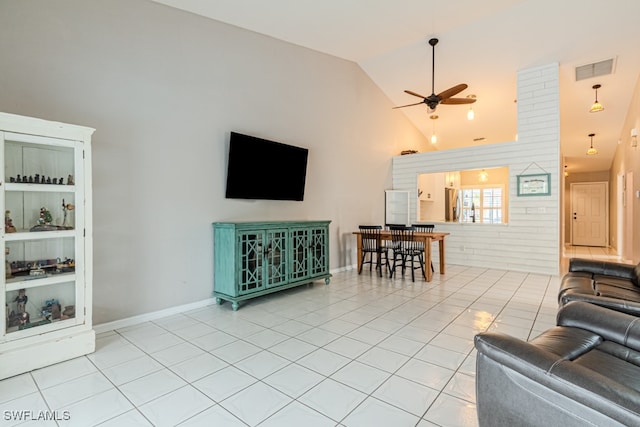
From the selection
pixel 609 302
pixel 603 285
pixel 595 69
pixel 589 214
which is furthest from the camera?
pixel 589 214

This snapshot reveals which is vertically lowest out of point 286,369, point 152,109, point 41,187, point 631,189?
point 286,369

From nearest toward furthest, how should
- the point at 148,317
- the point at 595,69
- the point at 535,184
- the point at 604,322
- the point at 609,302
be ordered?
the point at 604,322 < the point at 609,302 < the point at 148,317 < the point at 595,69 < the point at 535,184

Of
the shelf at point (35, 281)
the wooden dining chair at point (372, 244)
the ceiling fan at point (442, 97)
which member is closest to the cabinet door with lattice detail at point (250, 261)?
the shelf at point (35, 281)

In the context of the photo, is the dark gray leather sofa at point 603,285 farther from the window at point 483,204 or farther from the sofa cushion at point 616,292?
the window at point 483,204

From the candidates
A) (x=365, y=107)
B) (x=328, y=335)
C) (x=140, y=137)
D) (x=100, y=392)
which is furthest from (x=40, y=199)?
(x=365, y=107)

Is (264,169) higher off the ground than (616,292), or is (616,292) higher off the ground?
(264,169)

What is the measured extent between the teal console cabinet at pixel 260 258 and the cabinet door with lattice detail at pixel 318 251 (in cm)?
1

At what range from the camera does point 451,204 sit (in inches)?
383

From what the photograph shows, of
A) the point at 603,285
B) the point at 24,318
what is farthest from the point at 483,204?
the point at 24,318

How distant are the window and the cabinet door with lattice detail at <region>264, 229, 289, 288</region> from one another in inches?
309

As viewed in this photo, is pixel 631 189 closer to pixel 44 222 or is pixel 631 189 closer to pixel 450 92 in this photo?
pixel 450 92

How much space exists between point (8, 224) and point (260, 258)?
229cm

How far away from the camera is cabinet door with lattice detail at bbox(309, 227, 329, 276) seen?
4.68 meters

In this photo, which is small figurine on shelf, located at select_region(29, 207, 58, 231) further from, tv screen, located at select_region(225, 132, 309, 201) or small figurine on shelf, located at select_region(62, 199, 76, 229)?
tv screen, located at select_region(225, 132, 309, 201)
